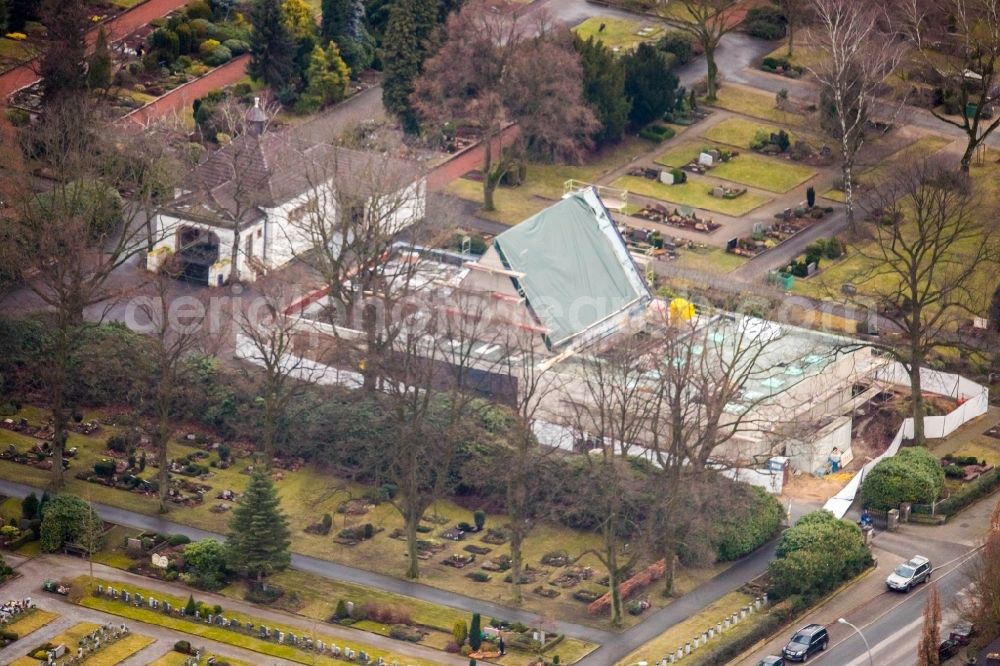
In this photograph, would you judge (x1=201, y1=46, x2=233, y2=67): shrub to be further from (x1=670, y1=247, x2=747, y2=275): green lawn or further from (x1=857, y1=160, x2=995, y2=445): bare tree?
(x1=857, y1=160, x2=995, y2=445): bare tree

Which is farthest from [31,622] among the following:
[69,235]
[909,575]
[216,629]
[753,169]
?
[753,169]

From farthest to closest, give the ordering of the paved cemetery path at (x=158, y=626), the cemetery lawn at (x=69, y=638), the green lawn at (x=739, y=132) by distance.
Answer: the green lawn at (x=739, y=132)
the paved cemetery path at (x=158, y=626)
the cemetery lawn at (x=69, y=638)

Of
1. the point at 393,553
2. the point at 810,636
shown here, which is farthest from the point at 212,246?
the point at 810,636

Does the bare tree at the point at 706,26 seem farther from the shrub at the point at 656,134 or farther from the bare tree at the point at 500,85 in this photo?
the bare tree at the point at 500,85

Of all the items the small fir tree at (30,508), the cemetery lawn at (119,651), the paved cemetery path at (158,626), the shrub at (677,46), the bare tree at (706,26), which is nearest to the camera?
the cemetery lawn at (119,651)

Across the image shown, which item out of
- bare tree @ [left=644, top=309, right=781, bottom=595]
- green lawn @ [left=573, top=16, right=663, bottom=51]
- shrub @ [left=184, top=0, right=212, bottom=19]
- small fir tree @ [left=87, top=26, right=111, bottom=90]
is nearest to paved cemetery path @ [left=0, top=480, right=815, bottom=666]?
bare tree @ [left=644, top=309, right=781, bottom=595]

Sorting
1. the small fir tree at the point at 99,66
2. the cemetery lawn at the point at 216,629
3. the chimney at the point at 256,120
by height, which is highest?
the chimney at the point at 256,120

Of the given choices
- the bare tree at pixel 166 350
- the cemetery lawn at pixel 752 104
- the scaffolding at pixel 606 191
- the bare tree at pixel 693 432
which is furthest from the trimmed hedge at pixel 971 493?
the cemetery lawn at pixel 752 104
